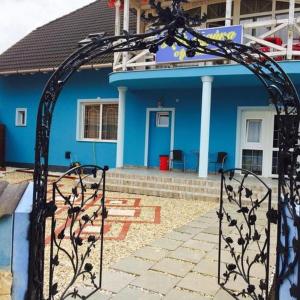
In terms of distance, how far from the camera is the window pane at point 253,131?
34.0ft

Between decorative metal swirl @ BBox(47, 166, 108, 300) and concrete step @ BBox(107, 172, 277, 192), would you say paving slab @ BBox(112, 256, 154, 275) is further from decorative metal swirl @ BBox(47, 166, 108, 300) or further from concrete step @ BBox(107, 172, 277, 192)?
concrete step @ BBox(107, 172, 277, 192)

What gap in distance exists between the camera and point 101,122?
1277 centimetres

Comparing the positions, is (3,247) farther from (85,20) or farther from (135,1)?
(85,20)

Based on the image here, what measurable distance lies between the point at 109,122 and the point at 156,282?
952 cm

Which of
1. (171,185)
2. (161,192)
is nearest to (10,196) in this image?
(161,192)

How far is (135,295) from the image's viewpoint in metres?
3.27

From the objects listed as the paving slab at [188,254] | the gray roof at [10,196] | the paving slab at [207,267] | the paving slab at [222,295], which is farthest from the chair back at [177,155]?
the gray roof at [10,196]

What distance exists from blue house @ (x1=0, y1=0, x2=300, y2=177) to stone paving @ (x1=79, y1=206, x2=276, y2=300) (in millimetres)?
4623

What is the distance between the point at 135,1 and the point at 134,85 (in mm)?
2713

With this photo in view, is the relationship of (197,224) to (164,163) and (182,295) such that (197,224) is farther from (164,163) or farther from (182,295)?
(164,163)

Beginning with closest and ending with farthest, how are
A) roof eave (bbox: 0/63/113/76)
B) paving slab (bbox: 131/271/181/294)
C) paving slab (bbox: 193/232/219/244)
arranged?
paving slab (bbox: 131/271/181/294), paving slab (bbox: 193/232/219/244), roof eave (bbox: 0/63/113/76)

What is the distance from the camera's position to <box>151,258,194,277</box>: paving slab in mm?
3838

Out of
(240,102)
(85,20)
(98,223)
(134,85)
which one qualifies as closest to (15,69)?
(85,20)

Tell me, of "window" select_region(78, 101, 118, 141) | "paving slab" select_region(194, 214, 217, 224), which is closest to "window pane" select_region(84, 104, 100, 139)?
"window" select_region(78, 101, 118, 141)
